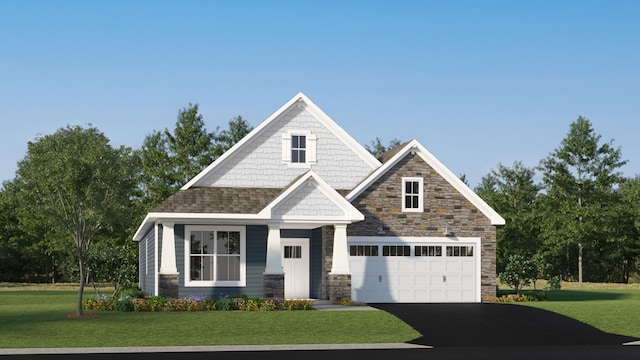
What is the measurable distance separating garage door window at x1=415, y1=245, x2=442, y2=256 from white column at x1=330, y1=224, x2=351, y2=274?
3.94 metres

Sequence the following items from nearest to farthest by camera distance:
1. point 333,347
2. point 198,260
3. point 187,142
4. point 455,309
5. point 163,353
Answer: point 163,353 < point 333,347 < point 455,309 < point 198,260 < point 187,142

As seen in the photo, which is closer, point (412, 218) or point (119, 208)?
point (119, 208)

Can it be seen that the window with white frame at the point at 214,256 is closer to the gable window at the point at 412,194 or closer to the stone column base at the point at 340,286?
the stone column base at the point at 340,286

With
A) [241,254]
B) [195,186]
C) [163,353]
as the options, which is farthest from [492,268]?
[163,353]

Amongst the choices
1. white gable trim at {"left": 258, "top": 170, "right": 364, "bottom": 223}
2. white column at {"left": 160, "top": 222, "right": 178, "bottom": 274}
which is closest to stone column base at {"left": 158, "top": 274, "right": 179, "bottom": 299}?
white column at {"left": 160, "top": 222, "right": 178, "bottom": 274}

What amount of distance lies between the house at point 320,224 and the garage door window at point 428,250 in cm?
4

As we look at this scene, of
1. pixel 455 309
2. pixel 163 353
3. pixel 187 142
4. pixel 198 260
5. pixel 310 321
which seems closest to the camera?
pixel 163 353

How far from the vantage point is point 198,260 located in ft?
103

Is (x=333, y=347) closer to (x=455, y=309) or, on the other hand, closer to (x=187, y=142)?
(x=455, y=309)

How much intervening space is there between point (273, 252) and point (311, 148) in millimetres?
6372

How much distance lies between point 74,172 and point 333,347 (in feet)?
34.8

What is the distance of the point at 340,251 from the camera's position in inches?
1205

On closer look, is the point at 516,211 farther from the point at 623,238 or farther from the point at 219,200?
the point at 219,200

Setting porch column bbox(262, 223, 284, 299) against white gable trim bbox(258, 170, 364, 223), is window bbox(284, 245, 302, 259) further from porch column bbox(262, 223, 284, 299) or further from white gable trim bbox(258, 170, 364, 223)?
white gable trim bbox(258, 170, 364, 223)
